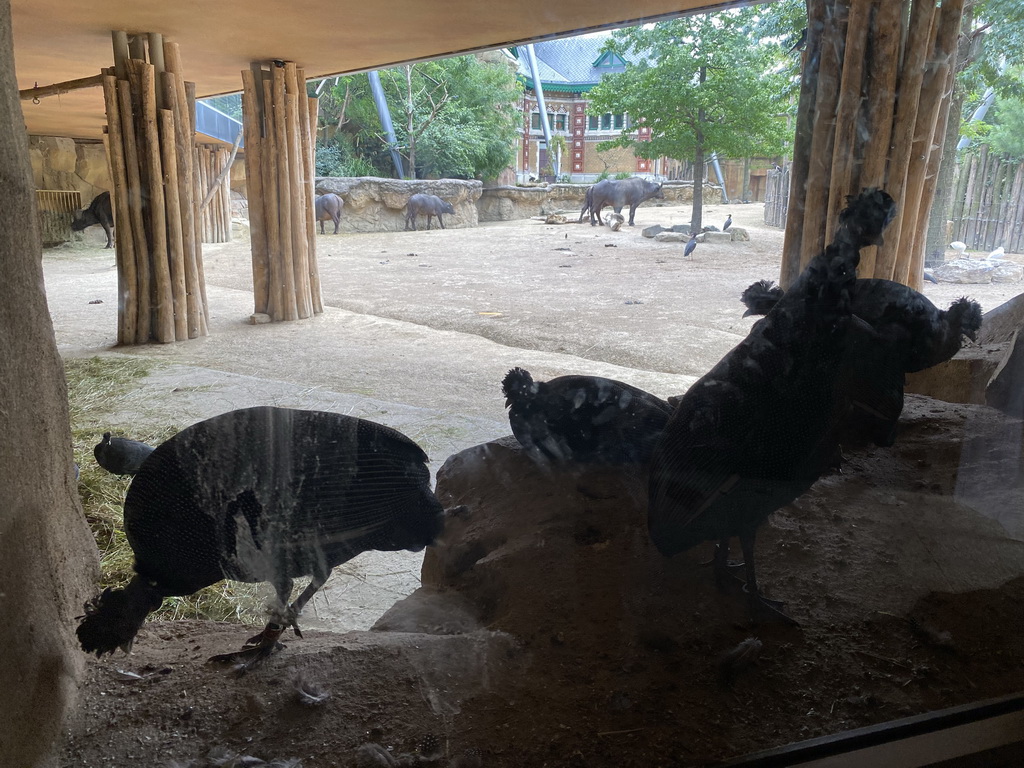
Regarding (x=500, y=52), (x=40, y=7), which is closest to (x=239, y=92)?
(x=40, y=7)

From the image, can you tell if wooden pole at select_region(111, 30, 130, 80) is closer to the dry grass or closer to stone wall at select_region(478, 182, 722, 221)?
the dry grass

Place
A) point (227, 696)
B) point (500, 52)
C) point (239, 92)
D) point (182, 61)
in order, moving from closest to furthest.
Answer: point (227, 696) < point (500, 52) < point (182, 61) < point (239, 92)

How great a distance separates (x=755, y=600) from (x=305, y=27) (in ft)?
5.27

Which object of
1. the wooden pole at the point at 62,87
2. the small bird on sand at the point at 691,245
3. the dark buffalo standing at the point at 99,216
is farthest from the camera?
the dark buffalo standing at the point at 99,216

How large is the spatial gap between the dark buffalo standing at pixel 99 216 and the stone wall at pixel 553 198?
136 centimetres

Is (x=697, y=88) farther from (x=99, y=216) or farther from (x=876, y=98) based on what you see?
(x=99, y=216)

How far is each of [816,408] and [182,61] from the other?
189 centimetres

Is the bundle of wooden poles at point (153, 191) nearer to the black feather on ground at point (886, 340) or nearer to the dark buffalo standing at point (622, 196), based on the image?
the dark buffalo standing at point (622, 196)

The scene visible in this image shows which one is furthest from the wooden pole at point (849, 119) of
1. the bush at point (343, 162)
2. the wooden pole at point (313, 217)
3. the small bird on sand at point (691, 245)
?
the wooden pole at point (313, 217)

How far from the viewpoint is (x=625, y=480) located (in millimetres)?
1512

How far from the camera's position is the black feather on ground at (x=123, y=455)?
2.94 ft

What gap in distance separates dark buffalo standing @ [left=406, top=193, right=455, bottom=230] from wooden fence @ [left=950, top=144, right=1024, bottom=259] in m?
1.63

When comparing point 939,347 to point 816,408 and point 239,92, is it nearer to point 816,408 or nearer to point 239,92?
point 816,408

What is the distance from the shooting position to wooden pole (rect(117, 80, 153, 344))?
1961 millimetres
